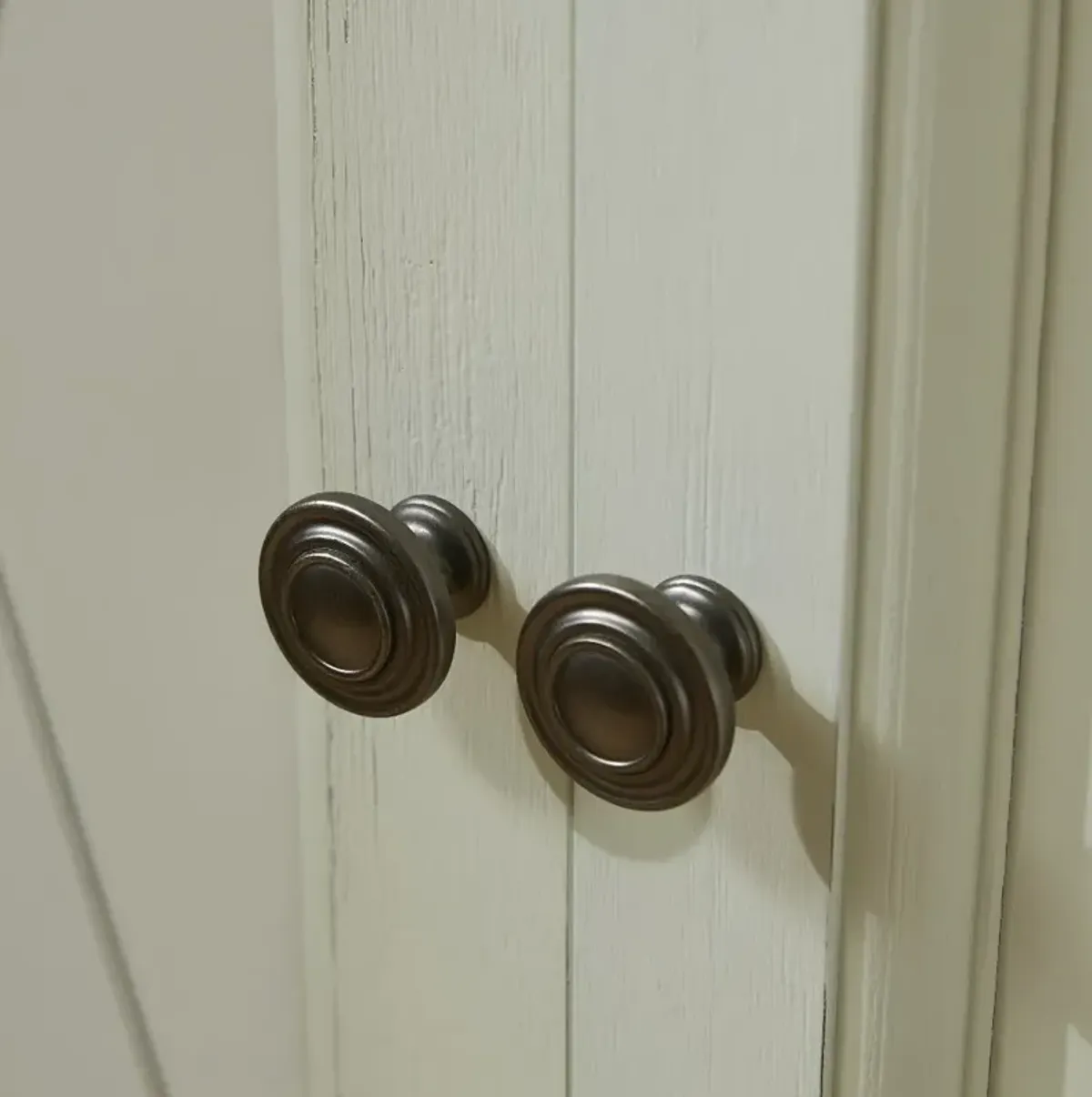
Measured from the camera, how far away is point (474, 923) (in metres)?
0.42

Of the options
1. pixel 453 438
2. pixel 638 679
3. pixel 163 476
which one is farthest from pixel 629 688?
pixel 163 476

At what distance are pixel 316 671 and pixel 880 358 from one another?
0.18m

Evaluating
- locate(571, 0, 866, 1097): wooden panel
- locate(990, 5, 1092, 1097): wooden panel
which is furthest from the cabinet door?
locate(990, 5, 1092, 1097): wooden panel

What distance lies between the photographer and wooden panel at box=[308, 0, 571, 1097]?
1.18 feet

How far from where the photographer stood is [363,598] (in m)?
0.36

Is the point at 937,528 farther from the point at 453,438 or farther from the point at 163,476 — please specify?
the point at 163,476

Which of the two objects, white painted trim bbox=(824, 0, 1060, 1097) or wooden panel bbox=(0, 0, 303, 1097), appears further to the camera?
wooden panel bbox=(0, 0, 303, 1097)

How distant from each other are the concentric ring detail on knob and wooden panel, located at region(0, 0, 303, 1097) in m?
0.17

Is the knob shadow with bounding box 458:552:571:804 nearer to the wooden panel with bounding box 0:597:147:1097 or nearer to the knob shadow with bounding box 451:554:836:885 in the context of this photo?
the knob shadow with bounding box 451:554:836:885

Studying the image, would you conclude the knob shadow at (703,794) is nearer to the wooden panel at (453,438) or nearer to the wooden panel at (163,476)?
the wooden panel at (453,438)

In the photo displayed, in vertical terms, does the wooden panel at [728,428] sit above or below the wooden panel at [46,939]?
above

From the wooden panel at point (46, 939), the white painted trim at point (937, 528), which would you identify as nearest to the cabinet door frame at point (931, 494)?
the white painted trim at point (937, 528)

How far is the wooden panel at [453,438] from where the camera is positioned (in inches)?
14.1

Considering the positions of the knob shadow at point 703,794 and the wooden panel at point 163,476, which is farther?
the wooden panel at point 163,476
